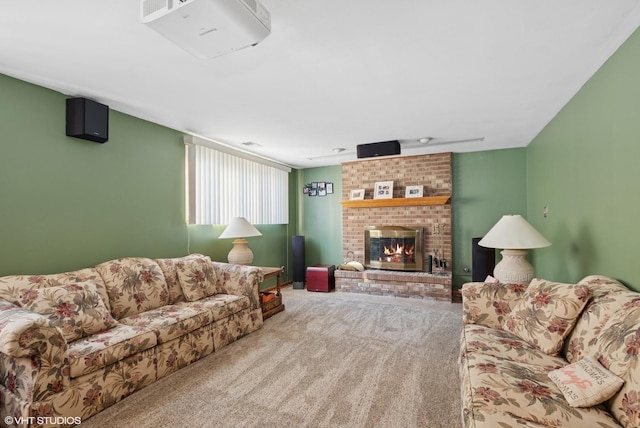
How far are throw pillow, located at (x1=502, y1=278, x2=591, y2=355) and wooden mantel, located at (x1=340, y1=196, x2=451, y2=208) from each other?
2795 mm

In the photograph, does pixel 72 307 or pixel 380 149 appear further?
pixel 380 149

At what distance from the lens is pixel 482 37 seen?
1839 millimetres

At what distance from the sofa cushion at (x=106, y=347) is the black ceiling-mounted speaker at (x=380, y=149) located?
3319 mm

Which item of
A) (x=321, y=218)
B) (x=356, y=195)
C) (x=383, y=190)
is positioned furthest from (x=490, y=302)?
(x=321, y=218)

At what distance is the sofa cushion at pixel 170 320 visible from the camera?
232cm

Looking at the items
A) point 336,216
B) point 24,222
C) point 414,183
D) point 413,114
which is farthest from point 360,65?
point 336,216

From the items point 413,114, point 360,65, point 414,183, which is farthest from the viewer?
point 414,183

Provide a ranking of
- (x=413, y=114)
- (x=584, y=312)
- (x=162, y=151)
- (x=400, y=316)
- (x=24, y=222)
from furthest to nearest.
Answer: (x=400, y=316) → (x=162, y=151) → (x=413, y=114) → (x=24, y=222) → (x=584, y=312)

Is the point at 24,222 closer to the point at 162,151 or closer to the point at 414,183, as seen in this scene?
the point at 162,151

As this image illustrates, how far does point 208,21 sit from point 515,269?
305 cm

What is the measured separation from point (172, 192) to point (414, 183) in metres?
3.71

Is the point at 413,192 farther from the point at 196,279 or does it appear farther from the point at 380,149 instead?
the point at 196,279

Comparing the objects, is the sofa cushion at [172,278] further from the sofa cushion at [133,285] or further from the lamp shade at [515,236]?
the lamp shade at [515,236]

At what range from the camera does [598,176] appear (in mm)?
2219
